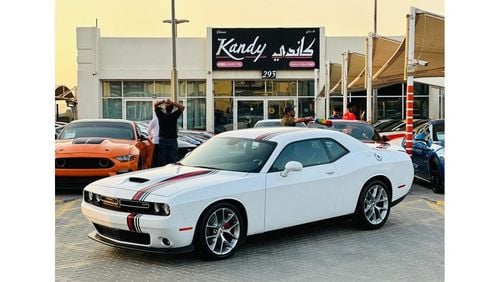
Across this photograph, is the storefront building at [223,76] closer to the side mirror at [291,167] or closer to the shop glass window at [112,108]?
the shop glass window at [112,108]

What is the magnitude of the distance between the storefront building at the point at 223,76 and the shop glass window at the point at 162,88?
1 cm

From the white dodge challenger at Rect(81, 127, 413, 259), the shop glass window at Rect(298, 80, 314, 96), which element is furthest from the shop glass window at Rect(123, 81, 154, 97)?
the white dodge challenger at Rect(81, 127, 413, 259)

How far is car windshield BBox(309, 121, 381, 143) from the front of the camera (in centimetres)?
1208

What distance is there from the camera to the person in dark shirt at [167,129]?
1083cm

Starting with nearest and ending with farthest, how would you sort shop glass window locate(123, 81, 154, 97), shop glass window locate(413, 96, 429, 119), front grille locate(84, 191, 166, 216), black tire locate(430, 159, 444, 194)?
front grille locate(84, 191, 166, 216) < black tire locate(430, 159, 444, 194) < shop glass window locate(123, 81, 154, 97) < shop glass window locate(413, 96, 429, 119)

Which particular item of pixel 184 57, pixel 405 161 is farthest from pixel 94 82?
pixel 405 161

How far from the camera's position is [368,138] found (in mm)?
12039

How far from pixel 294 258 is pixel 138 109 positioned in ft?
84.5

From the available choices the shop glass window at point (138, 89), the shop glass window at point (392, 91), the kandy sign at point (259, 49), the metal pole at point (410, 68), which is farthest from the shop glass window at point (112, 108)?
the metal pole at point (410, 68)

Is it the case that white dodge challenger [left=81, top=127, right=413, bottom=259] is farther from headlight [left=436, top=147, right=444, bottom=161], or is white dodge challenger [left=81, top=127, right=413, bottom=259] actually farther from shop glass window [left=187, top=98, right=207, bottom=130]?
shop glass window [left=187, top=98, right=207, bottom=130]

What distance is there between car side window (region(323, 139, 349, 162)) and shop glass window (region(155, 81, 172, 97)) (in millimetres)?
24177
